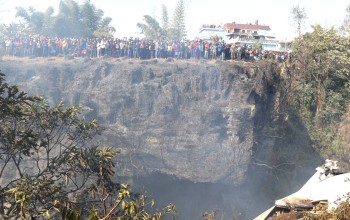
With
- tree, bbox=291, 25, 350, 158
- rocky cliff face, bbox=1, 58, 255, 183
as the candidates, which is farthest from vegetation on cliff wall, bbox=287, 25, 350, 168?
rocky cliff face, bbox=1, 58, 255, 183

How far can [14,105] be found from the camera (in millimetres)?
8523

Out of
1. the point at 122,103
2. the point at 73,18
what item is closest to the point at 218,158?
the point at 122,103

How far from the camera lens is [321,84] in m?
24.0

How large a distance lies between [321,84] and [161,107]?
10100 millimetres

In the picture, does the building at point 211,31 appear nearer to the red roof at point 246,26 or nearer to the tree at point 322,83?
the red roof at point 246,26

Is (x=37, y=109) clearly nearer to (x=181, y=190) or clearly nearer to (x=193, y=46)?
(x=181, y=190)

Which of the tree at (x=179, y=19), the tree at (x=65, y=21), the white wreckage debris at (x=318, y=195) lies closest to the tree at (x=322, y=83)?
the white wreckage debris at (x=318, y=195)

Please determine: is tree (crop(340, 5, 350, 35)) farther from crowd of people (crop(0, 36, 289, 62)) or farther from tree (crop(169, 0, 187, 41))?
tree (crop(169, 0, 187, 41))

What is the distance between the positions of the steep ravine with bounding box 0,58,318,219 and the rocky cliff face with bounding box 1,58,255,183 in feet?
0.16

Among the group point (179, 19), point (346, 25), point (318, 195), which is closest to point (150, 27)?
point (179, 19)

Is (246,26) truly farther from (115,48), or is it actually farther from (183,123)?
(183,123)

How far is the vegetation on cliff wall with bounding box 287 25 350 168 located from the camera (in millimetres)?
22969

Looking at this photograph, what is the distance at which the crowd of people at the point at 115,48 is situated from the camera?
21703 mm

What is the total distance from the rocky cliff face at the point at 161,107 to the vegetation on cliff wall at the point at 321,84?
4.10 m
